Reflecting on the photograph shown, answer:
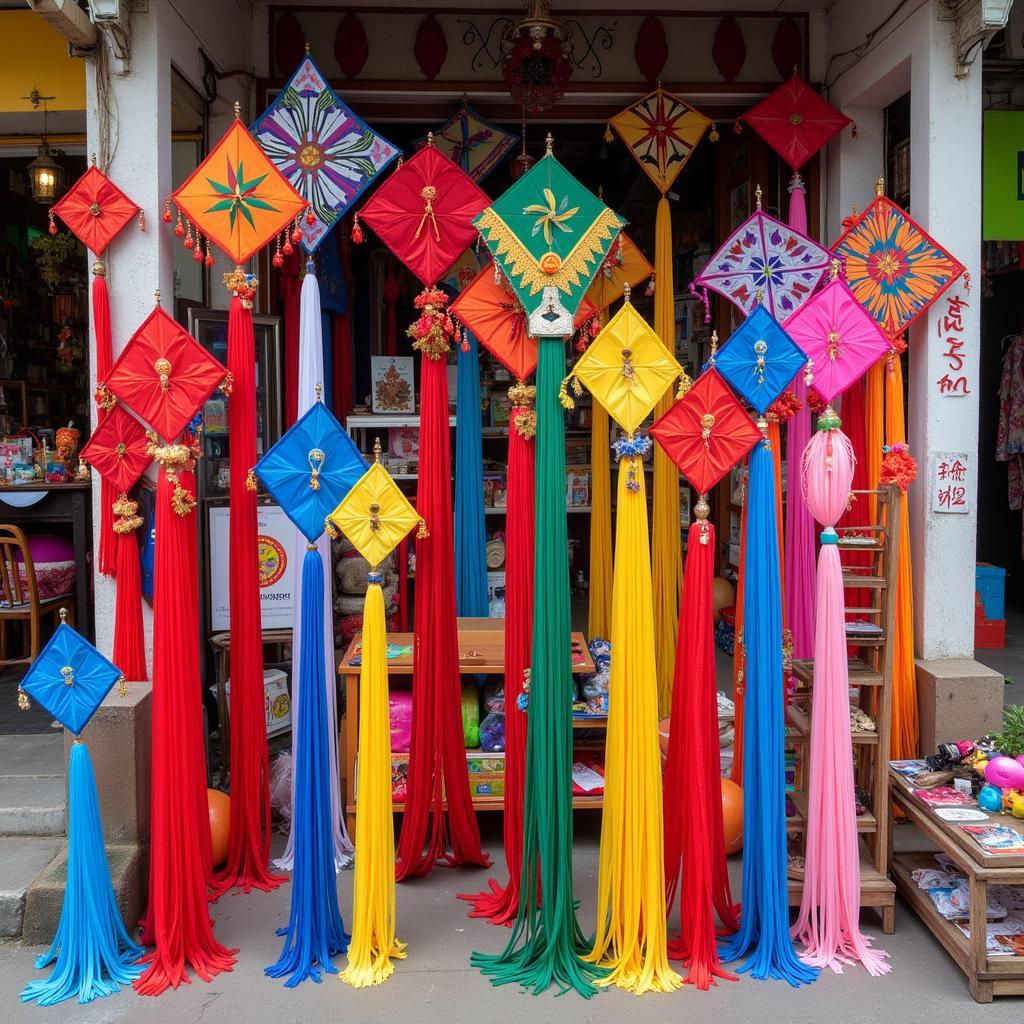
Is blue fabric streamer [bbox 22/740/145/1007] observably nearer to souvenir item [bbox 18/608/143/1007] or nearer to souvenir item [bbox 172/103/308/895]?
souvenir item [bbox 18/608/143/1007]

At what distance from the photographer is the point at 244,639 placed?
3.41 metres

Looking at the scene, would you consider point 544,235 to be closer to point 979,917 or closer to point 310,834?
point 310,834

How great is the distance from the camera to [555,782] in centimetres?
276

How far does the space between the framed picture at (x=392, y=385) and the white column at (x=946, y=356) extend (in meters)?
3.08

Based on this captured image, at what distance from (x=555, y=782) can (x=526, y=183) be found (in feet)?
5.93

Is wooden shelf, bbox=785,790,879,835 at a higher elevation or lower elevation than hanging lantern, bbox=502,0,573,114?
lower

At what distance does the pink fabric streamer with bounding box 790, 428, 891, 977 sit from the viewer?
287cm

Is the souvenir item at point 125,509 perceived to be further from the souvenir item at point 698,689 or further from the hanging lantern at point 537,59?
the hanging lantern at point 537,59

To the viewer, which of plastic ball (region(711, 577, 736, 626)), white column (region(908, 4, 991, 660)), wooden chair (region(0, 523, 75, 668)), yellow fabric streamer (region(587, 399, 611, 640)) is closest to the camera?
white column (region(908, 4, 991, 660))

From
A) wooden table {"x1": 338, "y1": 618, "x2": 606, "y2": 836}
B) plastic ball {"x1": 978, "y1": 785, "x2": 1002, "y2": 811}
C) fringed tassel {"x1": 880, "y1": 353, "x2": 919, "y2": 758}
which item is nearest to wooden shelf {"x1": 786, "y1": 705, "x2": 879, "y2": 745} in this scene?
plastic ball {"x1": 978, "y1": 785, "x2": 1002, "y2": 811}

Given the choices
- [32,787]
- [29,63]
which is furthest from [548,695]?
[29,63]

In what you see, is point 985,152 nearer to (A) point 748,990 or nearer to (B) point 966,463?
(B) point 966,463

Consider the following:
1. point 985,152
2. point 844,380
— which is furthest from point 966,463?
point 985,152

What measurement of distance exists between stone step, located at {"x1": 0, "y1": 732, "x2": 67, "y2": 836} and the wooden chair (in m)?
0.89
